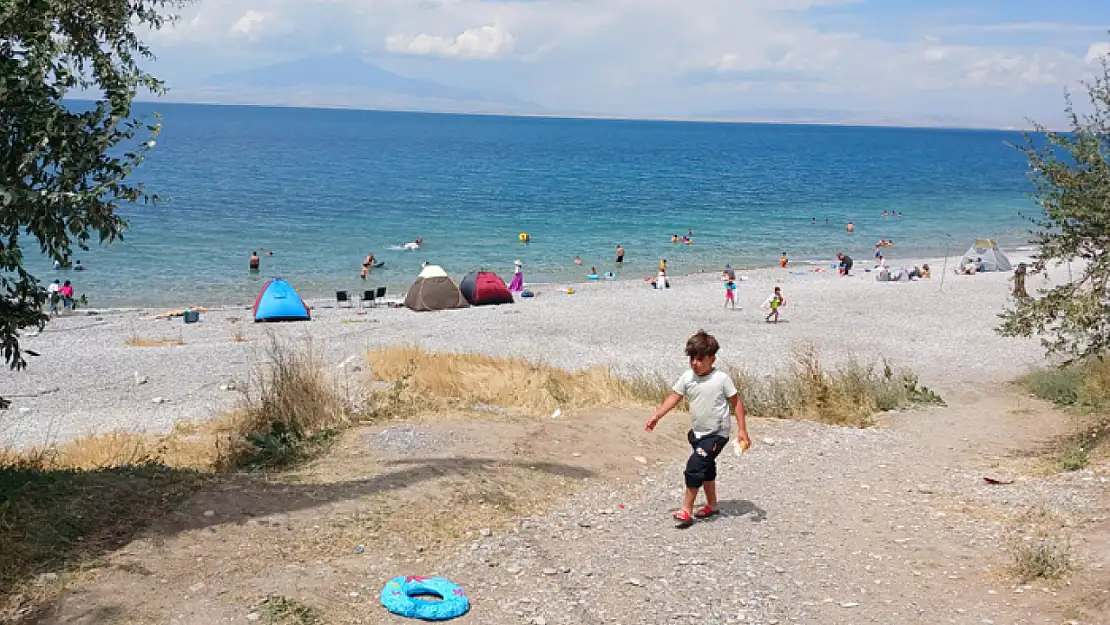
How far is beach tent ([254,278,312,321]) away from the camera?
26.2m

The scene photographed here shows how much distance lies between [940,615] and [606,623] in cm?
196

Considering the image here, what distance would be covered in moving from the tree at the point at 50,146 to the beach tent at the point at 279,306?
20.0 meters

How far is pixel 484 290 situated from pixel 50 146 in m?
23.3

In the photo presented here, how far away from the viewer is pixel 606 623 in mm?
5527

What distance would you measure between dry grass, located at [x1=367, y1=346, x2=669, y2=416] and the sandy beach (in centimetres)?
232

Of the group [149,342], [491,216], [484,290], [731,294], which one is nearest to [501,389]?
[149,342]

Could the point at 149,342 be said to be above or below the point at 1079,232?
below

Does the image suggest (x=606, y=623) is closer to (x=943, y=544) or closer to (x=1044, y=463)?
(x=943, y=544)

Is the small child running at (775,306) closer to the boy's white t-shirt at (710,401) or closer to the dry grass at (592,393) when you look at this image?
the dry grass at (592,393)

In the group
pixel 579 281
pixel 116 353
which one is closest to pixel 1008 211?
pixel 579 281

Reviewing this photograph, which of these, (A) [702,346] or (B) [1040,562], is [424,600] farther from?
(B) [1040,562]

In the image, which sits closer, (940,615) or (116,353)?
(940,615)

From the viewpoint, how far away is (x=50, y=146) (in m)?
5.72

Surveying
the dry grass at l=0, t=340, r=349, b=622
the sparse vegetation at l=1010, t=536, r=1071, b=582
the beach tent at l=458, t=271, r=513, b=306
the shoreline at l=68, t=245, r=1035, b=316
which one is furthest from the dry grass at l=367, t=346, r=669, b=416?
the shoreline at l=68, t=245, r=1035, b=316
